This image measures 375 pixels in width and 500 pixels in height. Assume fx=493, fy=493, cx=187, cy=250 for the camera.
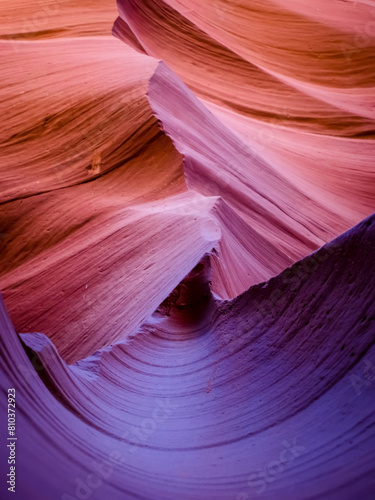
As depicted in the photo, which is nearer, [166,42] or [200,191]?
[200,191]

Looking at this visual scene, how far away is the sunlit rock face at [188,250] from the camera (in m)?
1.39

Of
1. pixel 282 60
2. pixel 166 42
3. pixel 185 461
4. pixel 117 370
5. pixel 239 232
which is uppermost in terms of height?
pixel 166 42

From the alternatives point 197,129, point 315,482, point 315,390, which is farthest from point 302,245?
point 315,482

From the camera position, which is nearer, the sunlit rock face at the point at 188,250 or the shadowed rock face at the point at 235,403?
the shadowed rock face at the point at 235,403

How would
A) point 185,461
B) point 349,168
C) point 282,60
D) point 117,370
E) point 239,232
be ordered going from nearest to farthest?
point 185,461 < point 117,370 < point 239,232 < point 349,168 < point 282,60

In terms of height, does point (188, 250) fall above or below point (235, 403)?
above

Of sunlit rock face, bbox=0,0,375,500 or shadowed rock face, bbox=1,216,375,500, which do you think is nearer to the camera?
shadowed rock face, bbox=1,216,375,500

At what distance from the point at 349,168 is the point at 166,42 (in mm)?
3173

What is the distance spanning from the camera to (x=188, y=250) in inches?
121

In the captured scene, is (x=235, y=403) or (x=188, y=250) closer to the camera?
(x=235, y=403)

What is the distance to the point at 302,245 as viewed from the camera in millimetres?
4414

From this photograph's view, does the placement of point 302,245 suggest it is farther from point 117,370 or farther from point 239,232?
point 117,370

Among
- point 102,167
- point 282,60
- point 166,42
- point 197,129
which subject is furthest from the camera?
point 282,60

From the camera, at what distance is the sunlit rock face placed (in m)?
1.39
